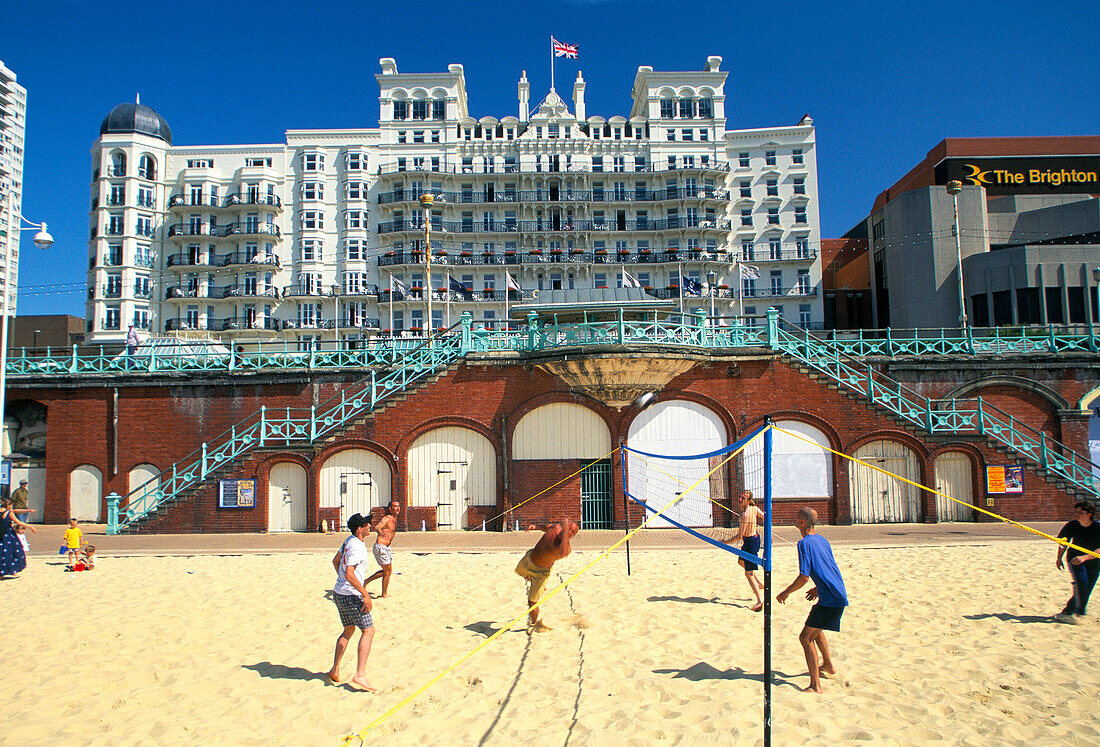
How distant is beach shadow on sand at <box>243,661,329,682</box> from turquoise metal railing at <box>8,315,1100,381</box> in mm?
12926

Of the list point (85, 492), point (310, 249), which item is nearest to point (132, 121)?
point (310, 249)

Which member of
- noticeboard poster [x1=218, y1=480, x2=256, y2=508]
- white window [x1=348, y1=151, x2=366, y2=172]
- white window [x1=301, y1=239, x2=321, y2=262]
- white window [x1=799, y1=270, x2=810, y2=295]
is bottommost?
noticeboard poster [x1=218, y1=480, x2=256, y2=508]

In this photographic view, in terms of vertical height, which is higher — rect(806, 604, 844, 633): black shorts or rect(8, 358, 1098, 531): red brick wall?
rect(8, 358, 1098, 531): red brick wall

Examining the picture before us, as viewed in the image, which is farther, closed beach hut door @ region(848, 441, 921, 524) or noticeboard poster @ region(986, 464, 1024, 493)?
closed beach hut door @ region(848, 441, 921, 524)

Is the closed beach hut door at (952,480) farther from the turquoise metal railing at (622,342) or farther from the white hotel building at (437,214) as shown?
the white hotel building at (437,214)

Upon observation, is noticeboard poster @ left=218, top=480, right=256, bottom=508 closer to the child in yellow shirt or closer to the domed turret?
the child in yellow shirt

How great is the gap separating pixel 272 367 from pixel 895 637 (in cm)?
1950

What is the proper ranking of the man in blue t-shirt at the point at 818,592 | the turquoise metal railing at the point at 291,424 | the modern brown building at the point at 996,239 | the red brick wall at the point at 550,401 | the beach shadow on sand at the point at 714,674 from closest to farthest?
1. the man in blue t-shirt at the point at 818,592
2. the beach shadow on sand at the point at 714,674
3. the red brick wall at the point at 550,401
4. the turquoise metal railing at the point at 291,424
5. the modern brown building at the point at 996,239

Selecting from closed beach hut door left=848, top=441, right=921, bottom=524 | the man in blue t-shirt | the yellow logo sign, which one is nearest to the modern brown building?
the yellow logo sign

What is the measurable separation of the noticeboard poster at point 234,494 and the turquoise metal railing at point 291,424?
0.66 m

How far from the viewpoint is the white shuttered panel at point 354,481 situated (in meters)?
20.3

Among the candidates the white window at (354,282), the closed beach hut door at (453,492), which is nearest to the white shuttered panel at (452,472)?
the closed beach hut door at (453,492)

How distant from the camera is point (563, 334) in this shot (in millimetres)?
19641

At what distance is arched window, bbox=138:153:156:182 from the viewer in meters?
53.1
